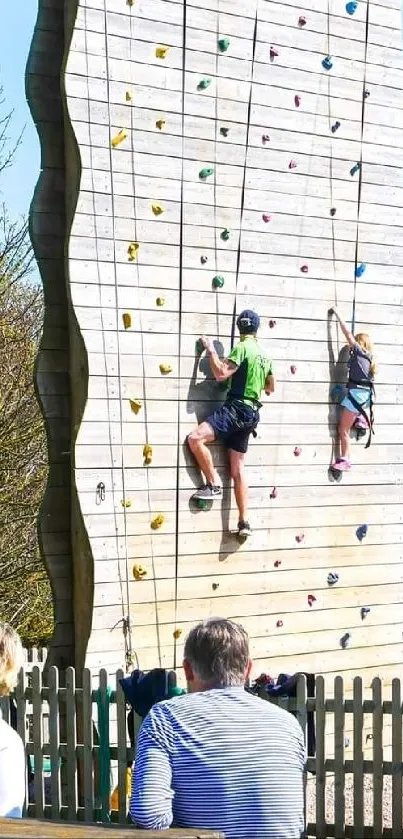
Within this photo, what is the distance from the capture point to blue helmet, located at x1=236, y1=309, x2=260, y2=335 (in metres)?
8.75

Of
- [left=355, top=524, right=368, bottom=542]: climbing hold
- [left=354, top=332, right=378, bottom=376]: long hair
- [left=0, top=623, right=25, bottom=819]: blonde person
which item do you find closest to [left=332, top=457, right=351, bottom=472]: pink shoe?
[left=355, top=524, right=368, bottom=542]: climbing hold

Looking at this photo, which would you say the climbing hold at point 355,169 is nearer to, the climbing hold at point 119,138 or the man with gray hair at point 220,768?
the climbing hold at point 119,138

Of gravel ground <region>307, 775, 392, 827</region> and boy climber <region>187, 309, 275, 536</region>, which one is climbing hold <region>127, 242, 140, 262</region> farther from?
gravel ground <region>307, 775, 392, 827</region>

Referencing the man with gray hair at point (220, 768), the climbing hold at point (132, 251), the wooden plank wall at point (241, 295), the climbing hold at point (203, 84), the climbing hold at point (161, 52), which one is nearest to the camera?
the man with gray hair at point (220, 768)

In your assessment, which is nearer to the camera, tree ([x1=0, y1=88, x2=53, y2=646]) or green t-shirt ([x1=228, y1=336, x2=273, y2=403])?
green t-shirt ([x1=228, y1=336, x2=273, y2=403])

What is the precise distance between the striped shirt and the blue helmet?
544cm

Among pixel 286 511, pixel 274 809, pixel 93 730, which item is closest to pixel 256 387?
pixel 286 511

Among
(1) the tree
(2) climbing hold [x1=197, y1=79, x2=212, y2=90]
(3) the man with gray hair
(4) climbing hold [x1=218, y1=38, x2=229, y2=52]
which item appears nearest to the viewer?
(3) the man with gray hair

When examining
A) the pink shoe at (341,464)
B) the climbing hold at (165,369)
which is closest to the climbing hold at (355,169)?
the pink shoe at (341,464)

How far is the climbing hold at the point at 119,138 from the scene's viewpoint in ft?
27.0

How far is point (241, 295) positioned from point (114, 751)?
3.23m

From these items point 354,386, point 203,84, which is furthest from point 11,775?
point 354,386

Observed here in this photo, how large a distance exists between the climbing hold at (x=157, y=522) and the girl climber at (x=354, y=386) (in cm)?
169

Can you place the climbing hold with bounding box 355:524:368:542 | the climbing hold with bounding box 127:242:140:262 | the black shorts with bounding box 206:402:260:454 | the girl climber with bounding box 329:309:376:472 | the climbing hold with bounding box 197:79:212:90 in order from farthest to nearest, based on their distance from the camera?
the climbing hold with bounding box 355:524:368:542 < the girl climber with bounding box 329:309:376:472 < the climbing hold with bounding box 197:79:212:90 < the black shorts with bounding box 206:402:260:454 < the climbing hold with bounding box 127:242:140:262
